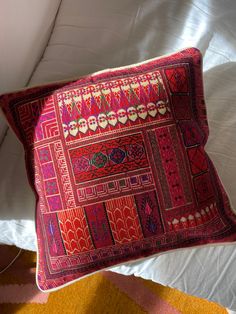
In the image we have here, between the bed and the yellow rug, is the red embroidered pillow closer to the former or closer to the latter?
the bed

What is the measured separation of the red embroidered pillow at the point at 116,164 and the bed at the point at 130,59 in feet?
0.40

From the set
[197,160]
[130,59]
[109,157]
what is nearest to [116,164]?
[109,157]

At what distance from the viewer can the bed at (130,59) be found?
826mm

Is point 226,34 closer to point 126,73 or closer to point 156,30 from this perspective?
point 156,30

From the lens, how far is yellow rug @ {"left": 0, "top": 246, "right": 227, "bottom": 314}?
3.98ft

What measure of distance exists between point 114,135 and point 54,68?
1.03ft

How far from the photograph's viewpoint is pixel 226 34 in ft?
3.06

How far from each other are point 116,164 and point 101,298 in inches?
29.2

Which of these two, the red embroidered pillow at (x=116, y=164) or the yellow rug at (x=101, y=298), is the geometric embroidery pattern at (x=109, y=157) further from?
the yellow rug at (x=101, y=298)

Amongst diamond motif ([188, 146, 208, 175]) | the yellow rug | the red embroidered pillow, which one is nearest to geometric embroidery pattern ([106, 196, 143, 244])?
the red embroidered pillow

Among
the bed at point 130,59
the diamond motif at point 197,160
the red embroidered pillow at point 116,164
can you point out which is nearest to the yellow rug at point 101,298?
the bed at point 130,59

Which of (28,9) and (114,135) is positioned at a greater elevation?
(28,9)

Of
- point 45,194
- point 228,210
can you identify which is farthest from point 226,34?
point 45,194

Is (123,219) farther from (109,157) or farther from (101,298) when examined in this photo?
(101,298)
